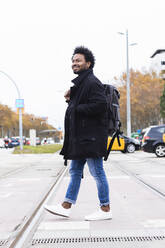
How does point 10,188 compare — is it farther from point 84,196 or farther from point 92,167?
point 92,167

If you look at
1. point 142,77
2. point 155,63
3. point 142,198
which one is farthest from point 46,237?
point 155,63

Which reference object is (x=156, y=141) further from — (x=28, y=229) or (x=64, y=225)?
(x=28, y=229)

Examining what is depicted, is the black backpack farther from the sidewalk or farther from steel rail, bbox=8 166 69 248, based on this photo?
steel rail, bbox=8 166 69 248

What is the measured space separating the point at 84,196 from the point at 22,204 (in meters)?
1.17

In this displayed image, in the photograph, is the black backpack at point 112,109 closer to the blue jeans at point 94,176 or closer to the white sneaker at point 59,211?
the blue jeans at point 94,176

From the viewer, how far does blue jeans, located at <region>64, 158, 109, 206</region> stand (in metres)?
4.86

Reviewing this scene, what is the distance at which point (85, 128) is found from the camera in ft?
15.5

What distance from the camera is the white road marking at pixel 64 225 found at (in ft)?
14.7

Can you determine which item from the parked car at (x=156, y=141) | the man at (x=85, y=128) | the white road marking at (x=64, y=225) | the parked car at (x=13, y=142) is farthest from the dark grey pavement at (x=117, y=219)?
the parked car at (x=13, y=142)

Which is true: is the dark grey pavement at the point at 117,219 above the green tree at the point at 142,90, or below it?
below

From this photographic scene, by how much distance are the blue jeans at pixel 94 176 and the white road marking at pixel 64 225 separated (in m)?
0.32

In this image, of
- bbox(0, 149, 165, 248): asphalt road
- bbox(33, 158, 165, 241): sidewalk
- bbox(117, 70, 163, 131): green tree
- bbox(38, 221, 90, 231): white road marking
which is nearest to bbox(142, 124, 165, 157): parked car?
bbox(0, 149, 165, 248): asphalt road

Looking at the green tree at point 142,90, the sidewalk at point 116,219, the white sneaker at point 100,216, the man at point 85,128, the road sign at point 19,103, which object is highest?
the green tree at point 142,90

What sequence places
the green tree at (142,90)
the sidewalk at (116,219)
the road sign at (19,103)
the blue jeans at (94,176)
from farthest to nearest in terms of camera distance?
the green tree at (142,90) → the road sign at (19,103) → the blue jeans at (94,176) → the sidewalk at (116,219)
